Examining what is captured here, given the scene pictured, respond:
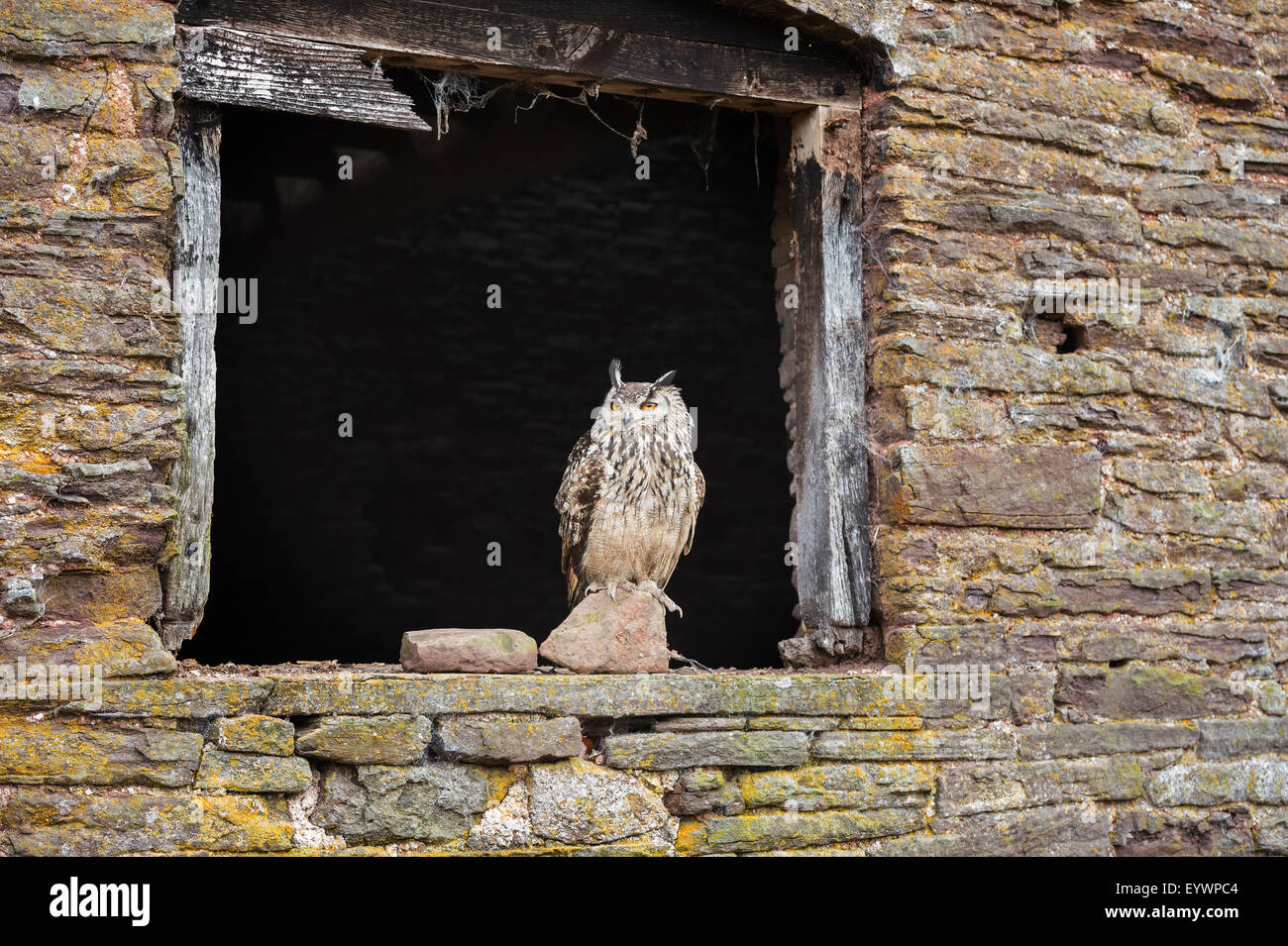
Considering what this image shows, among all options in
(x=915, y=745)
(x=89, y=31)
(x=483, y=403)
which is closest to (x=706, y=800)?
(x=915, y=745)

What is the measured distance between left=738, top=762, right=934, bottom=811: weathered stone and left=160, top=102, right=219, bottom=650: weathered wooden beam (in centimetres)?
147

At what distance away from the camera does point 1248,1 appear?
157 inches

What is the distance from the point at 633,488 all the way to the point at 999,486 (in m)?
1.09

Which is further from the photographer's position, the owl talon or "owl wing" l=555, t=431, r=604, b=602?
"owl wing" l=555, t=431, r=604, b=602

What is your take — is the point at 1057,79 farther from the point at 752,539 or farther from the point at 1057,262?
the point at 752,539

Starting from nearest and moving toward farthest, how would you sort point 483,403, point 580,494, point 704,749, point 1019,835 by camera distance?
point 704,749
point 1019,835
point 580,494
point 483,403

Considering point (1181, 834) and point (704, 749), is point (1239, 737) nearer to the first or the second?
point (1181, 834)

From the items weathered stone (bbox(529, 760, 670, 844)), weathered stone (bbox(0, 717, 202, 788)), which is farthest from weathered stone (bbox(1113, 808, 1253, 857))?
weathered stone (bbox(0, 717, 202, 788))

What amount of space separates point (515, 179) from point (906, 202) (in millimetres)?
2246

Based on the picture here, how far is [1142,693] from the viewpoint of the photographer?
371 cm

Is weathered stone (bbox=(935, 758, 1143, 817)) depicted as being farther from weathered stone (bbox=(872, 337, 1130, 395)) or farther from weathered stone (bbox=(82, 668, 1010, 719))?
weathered stone (bbox=(872, 337, 1130, 395))

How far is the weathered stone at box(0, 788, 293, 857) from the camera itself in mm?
2756

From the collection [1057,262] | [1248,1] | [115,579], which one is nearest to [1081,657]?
[1057,262]

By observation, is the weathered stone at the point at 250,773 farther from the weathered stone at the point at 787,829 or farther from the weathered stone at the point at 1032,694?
the weathered stone at the point at 1032,694
